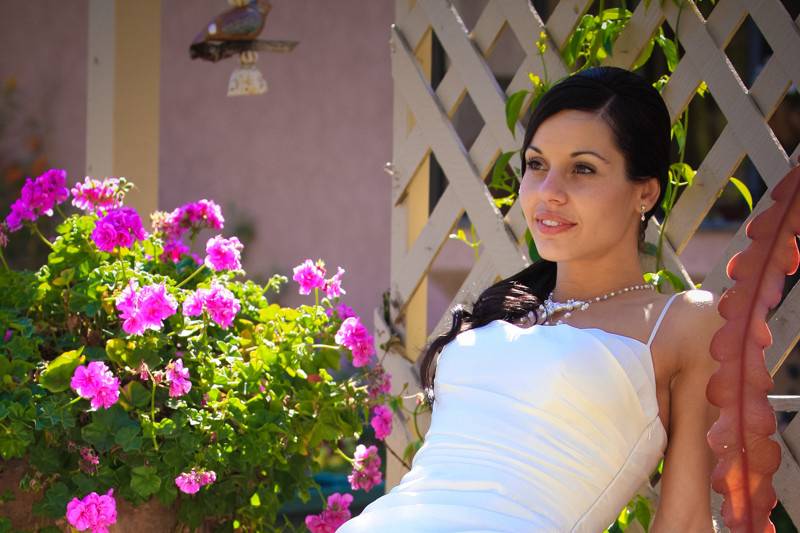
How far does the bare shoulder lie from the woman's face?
22cm

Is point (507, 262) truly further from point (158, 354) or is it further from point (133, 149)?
point (133, 149)

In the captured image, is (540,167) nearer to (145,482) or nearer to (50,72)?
(145,482)

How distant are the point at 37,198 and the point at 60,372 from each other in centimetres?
49

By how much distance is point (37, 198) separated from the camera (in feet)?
8.02

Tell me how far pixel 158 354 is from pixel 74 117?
14.4 ft

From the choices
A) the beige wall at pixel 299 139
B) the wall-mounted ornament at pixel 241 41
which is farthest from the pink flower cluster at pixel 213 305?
the beige wall at pixel 299 139

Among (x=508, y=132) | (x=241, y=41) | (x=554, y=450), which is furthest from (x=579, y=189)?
(x=241, y=41)

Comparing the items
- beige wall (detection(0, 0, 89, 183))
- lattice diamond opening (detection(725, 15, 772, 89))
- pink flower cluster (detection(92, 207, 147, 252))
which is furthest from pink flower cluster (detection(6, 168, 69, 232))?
lattice diamond opening (detection(725, 15, 772, 89))

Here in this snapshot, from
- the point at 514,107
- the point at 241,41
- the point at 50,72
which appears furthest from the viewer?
the point at 50,72

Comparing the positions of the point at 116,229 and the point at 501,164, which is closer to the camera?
the point at 116,229

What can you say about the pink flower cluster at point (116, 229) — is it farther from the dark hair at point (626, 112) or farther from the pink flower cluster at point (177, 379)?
the dark hair at point (626, 112)

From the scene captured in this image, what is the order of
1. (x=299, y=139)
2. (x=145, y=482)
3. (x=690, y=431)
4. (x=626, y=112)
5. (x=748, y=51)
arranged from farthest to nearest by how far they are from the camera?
1. (x=299, y=139)
2. (x=748, y=51)
3. (x=145, y=482)
4. (x=626, y=112)
5. (x=690, y=431)

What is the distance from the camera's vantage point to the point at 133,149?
3094 millimetres

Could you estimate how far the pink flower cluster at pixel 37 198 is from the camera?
2.44m
